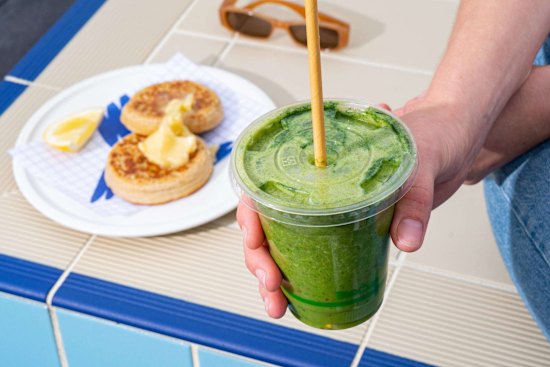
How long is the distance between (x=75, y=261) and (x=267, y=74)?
0.73 meters

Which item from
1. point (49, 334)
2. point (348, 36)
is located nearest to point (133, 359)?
point (49, 334)

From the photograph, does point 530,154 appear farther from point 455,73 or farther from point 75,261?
point 75,261

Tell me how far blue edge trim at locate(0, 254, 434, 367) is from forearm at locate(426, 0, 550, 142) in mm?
438

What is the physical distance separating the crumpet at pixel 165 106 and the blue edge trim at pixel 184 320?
1.23 feet

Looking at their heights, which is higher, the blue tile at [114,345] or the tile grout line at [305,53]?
the tile grout line at [305,53]

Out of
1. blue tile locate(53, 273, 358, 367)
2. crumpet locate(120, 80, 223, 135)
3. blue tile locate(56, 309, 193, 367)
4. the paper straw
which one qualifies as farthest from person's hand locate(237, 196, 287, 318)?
crumpet locate(120, 80, 223, 135)

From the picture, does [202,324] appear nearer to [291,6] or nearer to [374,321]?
[374,321]

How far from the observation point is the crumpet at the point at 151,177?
62.1 inches

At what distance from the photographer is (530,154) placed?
54.9 inches

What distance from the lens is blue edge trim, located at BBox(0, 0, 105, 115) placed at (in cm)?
200

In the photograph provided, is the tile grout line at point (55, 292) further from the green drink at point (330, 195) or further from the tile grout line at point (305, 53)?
the tile grout line at point (305, 53)

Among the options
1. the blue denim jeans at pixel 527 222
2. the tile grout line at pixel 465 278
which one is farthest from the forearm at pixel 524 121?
the tile grout line at pixel 465 278

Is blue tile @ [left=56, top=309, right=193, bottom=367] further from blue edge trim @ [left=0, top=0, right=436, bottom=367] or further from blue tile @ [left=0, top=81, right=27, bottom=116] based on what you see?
blue tile @ [left=0, top=81, right=27, bottom=116]

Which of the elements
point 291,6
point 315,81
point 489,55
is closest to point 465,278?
point 489,55
